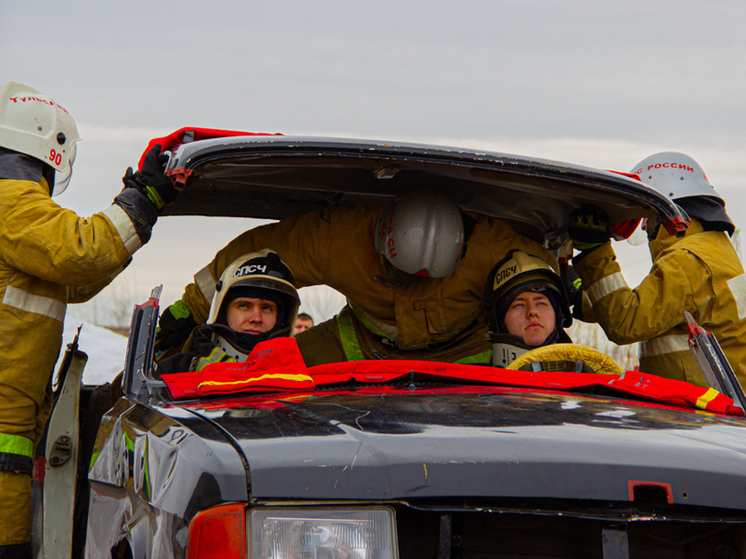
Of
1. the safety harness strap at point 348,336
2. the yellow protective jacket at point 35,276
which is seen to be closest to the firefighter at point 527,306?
the safety harness strap at point 348,336

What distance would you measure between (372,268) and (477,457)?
102 inches

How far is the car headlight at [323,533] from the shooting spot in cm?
135

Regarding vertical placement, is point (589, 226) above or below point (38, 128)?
below

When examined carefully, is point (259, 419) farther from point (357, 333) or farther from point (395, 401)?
point (357, 333)

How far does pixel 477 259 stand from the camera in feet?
13.1

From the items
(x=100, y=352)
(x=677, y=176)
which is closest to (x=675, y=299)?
(x=677, y=176)

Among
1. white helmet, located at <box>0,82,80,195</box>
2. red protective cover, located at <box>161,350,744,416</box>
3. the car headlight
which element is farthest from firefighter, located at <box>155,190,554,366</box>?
the car headlight

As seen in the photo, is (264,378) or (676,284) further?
(676,284)

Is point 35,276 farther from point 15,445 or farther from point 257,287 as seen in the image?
point 257,287

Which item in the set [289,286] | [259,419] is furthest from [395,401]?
[289,286]

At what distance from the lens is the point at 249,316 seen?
3.51 metres

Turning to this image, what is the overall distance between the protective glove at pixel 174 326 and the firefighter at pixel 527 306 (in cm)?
160

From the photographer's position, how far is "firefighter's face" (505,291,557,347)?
3.57 meters

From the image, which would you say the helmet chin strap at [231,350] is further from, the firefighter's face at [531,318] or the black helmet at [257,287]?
the firefighter's face at [531,318]
